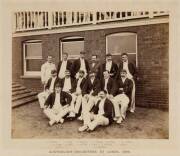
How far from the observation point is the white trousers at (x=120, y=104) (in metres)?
1.90

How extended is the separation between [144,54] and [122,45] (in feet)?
0.50

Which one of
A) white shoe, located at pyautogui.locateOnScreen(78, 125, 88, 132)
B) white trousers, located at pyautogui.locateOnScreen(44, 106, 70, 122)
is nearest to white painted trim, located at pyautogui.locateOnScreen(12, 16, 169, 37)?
white trousers, located at pyautogui.locateOnScreen(44, 106, 70, 122)

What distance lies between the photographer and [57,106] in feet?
6.43

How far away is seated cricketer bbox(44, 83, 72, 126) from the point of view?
76.4 inches

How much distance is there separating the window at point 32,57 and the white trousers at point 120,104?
0.54 metres

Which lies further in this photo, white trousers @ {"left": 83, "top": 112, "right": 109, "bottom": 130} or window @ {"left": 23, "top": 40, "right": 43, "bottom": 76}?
window @ {"left": 23, "top": 40, "right": 43, "bottom": 76}

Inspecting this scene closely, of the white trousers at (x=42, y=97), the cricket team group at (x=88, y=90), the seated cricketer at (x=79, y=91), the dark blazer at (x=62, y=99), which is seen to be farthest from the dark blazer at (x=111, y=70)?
the white trousers at (x=42, y=97)

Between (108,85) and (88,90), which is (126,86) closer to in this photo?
(108,85)

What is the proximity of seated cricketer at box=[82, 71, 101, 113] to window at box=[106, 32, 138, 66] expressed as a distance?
194mm

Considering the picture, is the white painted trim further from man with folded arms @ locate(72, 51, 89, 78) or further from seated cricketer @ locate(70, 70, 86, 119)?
seated cricketer @ locate(70, 70, 86, 119)
